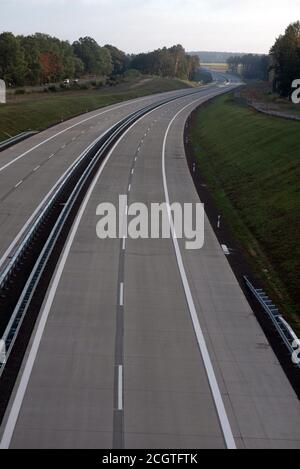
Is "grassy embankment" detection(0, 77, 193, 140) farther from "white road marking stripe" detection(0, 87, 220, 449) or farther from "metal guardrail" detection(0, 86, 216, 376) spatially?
"white road marking stripe" detection(0, 87, 220, 449)

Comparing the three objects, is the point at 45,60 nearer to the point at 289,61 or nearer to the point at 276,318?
the point at 289,61

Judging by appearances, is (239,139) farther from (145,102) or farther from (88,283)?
(145,102)

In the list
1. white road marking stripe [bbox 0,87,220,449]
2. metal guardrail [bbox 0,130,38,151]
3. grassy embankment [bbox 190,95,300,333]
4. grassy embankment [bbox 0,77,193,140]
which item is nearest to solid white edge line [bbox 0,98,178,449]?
white road marking stripe [bbox 0,87,220,449]

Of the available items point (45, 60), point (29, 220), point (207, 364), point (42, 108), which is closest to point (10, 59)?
point (45, 60)

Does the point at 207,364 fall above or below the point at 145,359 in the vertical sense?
below

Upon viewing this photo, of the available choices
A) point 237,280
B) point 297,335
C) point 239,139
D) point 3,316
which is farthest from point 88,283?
point 239,139

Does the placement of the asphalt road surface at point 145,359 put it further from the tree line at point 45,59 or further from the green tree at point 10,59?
the tree line at point 45,59
